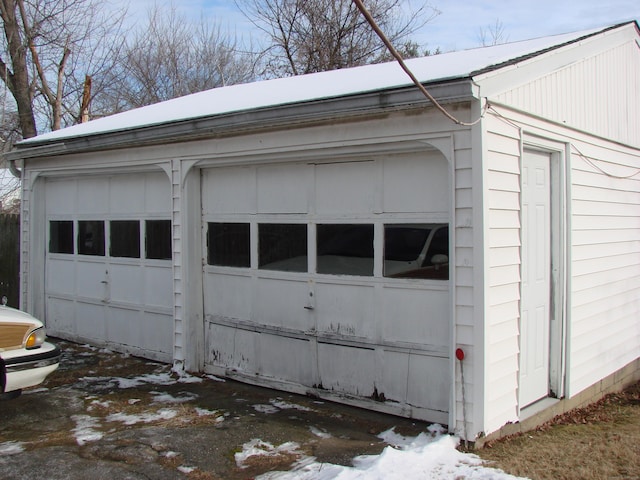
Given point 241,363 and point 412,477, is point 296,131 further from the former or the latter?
point 412,477

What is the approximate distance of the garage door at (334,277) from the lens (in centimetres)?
547

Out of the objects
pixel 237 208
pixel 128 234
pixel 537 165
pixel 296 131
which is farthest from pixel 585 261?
pixel 128 234

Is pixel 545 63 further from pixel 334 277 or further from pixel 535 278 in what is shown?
pixel 334 277

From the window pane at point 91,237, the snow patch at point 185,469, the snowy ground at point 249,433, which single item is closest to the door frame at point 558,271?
the snowy ground at point 249,433

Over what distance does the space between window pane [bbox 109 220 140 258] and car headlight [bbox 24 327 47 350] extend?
2.71 metres

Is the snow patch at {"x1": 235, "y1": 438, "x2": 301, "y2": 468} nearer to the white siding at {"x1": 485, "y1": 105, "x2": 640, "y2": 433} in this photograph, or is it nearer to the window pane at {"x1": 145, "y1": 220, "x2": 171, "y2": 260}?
the white siding at {"x1": 485, "y1": 105, "x2": 640, "y2": 433}

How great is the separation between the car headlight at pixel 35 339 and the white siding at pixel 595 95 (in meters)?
4.49

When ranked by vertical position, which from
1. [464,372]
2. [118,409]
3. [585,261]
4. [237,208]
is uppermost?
[237,208]

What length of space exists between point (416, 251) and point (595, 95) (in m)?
3.10

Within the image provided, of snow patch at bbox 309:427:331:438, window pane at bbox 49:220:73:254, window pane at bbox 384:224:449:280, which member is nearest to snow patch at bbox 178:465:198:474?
snow patch at bbox 309:427:331:438

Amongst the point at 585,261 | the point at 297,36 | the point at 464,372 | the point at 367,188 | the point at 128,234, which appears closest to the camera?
the point at 464,372

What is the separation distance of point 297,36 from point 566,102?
17.3 m

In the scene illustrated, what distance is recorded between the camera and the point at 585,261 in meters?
6.59

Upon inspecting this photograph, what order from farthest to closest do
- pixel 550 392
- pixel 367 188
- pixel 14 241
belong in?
pixel 14 241 → pixel 550 392 → pixel 367 188
